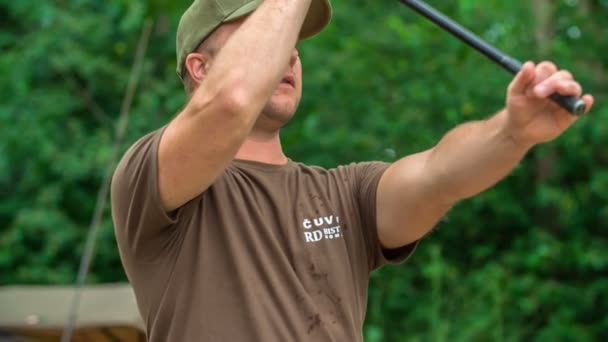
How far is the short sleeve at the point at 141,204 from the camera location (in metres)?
2.23

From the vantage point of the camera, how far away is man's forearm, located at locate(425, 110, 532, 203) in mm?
2217

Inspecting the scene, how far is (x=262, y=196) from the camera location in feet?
7.97

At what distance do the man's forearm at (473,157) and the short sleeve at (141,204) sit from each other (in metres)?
0.59

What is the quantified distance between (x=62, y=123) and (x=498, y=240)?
3.49 metres

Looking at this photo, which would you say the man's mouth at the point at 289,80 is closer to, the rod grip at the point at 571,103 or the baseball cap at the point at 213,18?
the baseball cap at the point at 213,18

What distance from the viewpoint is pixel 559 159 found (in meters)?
7.68

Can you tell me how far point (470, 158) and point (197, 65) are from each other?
0.73 meters

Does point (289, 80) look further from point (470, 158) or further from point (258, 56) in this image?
point (470, 158)

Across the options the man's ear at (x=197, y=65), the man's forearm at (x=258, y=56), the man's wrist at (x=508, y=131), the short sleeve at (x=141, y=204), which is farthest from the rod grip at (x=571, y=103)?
the man's ear at (x=197, y=65)

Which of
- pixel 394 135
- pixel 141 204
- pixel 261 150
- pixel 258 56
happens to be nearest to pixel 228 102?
pixel 258 56

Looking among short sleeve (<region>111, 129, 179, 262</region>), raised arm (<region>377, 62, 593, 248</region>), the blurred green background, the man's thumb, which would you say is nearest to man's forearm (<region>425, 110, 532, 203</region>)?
raised arm (<region>377, 62, 593, 248</region>)

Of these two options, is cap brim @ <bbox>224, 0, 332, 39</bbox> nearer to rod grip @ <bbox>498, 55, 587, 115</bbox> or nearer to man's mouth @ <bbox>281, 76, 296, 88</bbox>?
man's mouth @ <bbox>281, 76, 296, 88</bbox>

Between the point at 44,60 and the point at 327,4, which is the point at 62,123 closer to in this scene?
the point at 44,60

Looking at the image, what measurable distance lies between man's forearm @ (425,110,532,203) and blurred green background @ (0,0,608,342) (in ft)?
14.7
